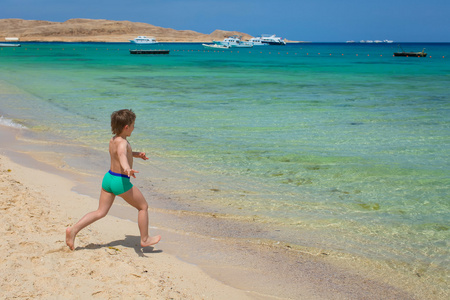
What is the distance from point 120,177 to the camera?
429cm

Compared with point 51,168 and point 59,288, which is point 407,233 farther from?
point 51,168

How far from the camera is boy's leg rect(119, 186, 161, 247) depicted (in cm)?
436

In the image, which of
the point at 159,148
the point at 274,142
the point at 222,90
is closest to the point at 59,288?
the point at 159,148

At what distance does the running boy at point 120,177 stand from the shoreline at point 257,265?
0.74 ft

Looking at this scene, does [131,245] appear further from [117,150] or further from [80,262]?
[117,150]

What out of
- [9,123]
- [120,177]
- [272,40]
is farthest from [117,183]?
[272,40]

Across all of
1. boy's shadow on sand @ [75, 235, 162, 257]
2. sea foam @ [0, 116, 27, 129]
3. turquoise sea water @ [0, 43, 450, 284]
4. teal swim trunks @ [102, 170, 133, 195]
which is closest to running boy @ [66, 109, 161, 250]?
teal swim trunks @ [102, 170, 133, 195]

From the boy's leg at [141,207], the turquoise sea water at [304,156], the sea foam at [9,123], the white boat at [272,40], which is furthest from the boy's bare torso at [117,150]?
the white boat at [272,40]

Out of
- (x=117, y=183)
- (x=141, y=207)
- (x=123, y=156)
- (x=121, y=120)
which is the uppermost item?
(x=121, y=120)

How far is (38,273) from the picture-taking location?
371cm

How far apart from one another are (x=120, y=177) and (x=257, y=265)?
156cm

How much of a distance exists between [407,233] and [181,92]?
17.4 metres

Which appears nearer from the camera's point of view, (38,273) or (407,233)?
(38,273)

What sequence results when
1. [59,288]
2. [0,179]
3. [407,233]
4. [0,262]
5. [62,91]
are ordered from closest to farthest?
[59,288], [0,262], [407,233], [0,179], [62,91]
